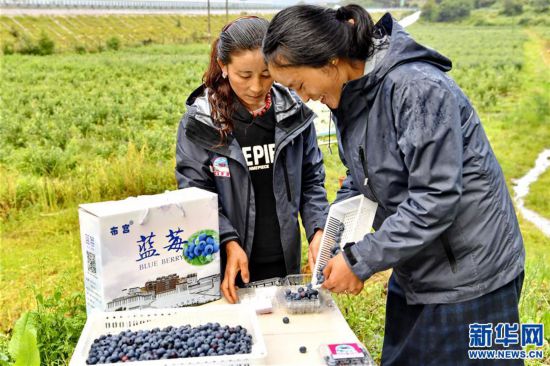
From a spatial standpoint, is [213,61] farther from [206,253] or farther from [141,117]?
[141,117]

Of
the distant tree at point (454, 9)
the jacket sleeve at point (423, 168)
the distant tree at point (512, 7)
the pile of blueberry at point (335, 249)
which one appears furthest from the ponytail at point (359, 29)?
the distant tree at point (512, 7)

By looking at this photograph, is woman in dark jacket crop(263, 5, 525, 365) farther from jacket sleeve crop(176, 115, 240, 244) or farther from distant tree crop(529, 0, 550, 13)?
distant tree crop(529, 0, 550, 13)

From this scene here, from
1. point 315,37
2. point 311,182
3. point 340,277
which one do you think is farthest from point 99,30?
point 340,277

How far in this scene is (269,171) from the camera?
6.27ft

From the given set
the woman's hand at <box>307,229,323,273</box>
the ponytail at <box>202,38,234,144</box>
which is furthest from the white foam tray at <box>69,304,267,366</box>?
the ponytail at <box>202,38,234,144</box>

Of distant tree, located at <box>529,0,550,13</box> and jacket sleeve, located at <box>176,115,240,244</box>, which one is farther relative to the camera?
distant tree, located at <box>529,0,550,13</box>

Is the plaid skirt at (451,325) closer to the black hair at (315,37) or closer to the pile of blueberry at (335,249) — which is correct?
the pile of blueberry at (335,249)

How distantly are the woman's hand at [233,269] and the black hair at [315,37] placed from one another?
2.04ft

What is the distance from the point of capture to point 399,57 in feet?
Result: 4.39

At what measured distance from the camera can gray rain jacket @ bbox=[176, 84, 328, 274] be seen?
5.94 ft

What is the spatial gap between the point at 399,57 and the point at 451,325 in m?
0.66

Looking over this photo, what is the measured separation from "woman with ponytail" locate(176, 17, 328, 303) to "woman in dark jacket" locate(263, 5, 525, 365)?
37 centimetres

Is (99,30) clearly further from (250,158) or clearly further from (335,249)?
(335,249)

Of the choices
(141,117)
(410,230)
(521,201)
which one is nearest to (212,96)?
(410,230)
